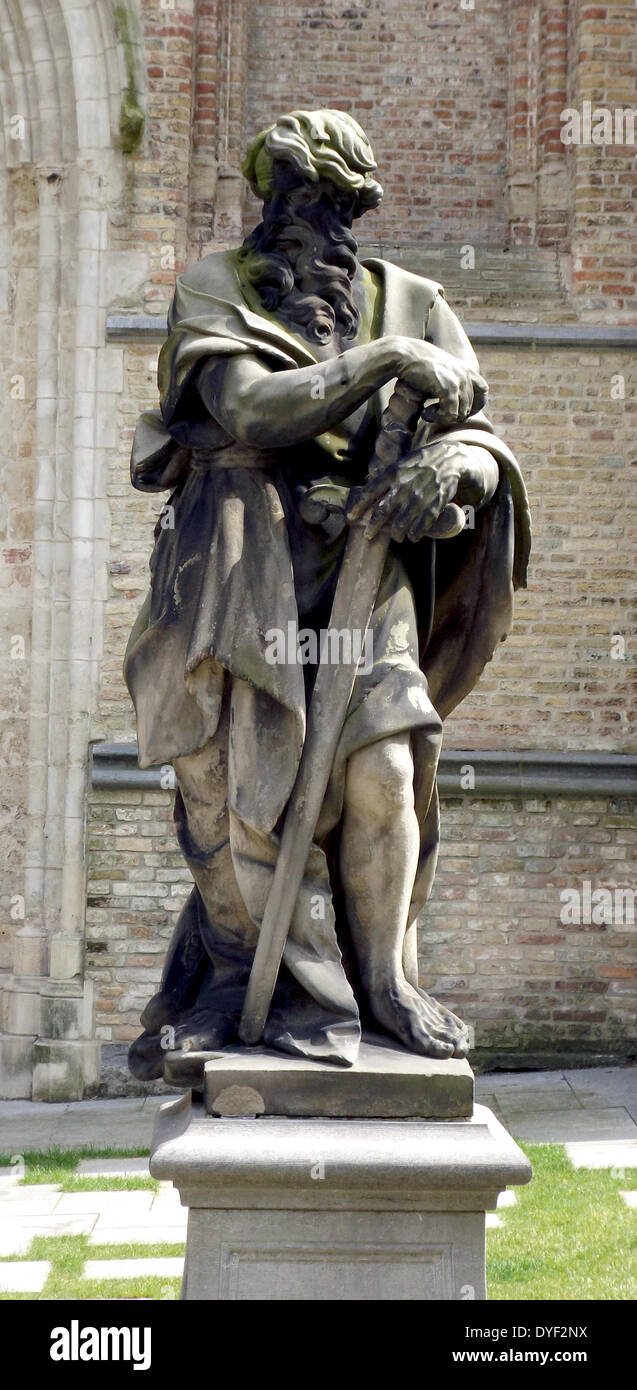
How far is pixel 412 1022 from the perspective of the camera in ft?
10.2

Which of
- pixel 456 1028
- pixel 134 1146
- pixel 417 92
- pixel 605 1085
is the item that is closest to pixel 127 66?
pixel 417 92

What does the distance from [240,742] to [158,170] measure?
5.97 m

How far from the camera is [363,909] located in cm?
316

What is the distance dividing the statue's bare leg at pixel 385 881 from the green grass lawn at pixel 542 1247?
57.9 inches

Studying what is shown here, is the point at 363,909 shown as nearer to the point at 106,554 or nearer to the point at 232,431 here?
the point at 232,431

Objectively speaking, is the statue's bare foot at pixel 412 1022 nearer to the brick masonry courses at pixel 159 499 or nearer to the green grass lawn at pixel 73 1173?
the green grass lawn at pixel 73 1173

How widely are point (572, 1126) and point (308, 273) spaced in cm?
467

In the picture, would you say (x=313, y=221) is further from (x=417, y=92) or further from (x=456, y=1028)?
(x=417, y=92)

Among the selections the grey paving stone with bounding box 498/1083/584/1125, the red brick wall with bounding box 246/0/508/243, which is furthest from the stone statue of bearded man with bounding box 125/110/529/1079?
the red brick wall with bounding box 246/0/508/243

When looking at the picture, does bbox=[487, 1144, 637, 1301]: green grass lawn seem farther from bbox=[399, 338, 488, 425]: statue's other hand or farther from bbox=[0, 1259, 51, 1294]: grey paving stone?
bbox=[399, 338, 488, 425]: statue's other hand

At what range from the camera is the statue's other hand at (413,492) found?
3.04 metres

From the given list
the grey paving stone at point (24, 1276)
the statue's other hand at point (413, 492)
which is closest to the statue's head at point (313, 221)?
the statue's other hand at point (413, 492)

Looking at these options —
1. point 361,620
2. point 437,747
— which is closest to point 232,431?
point 361,620

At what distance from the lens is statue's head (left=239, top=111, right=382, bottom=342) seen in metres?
3.26
